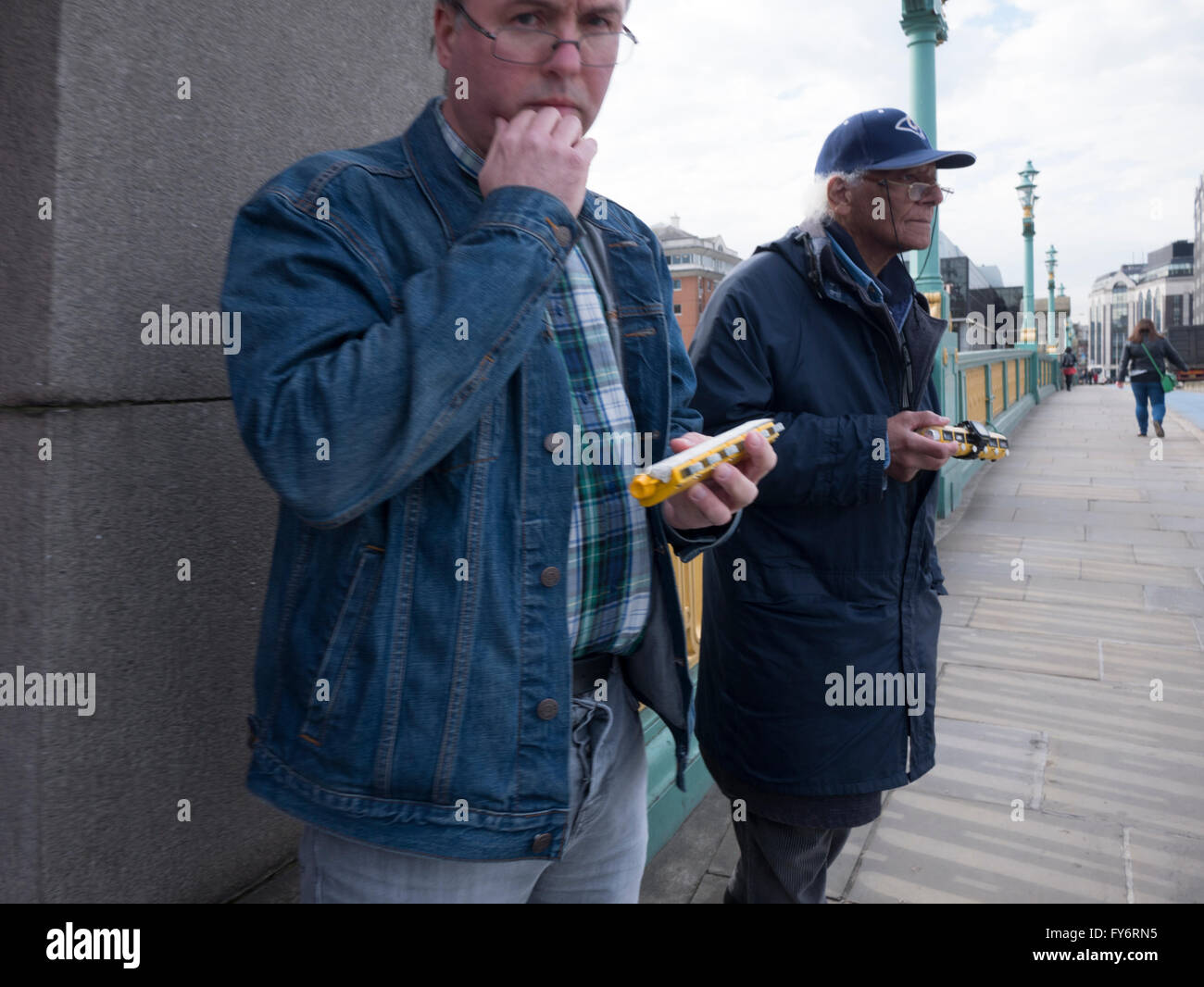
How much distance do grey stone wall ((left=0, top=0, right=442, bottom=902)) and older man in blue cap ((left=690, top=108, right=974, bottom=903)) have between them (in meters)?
1.05

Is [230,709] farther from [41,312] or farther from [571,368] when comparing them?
A: [571,368]

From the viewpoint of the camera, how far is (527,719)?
3.96 ft

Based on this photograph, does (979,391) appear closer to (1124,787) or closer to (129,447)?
(1124,787)

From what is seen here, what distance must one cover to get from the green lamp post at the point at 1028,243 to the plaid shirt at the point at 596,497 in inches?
919

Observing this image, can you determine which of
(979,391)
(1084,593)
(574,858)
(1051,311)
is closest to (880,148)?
(574,858)

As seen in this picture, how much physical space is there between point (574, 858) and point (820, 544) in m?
1.02

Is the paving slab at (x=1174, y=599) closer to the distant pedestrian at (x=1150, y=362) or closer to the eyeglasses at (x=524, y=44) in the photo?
the eyeglasses at (x=524, y=44)

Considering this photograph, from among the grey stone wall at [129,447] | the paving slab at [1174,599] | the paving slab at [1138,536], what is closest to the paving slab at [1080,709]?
the paving slab at [1174,599]

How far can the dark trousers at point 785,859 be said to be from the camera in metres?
2.25

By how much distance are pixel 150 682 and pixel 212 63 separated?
1109 mm

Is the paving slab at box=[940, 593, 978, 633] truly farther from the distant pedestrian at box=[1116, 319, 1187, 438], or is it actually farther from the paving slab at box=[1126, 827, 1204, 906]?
the distant pedestrian at box=[1116, 319, 1187, 438]

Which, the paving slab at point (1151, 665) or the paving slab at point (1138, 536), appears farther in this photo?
the paving slab at point (1138, 536)

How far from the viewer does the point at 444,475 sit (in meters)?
1.18

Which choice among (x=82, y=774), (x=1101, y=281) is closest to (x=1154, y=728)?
(x=82, y=774)
